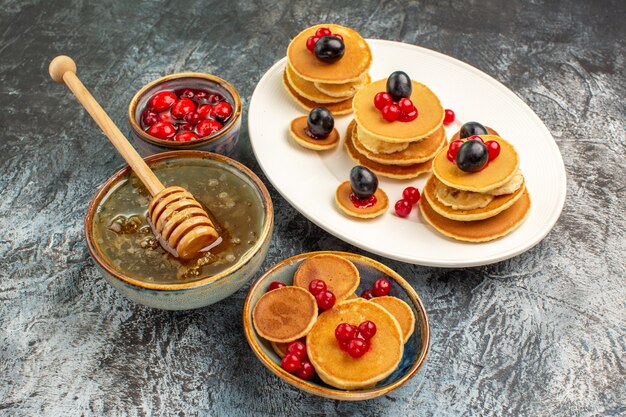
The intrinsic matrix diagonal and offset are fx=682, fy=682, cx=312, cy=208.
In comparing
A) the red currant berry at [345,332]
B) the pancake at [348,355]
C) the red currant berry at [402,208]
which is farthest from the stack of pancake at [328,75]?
the red currant berry at [345,332]

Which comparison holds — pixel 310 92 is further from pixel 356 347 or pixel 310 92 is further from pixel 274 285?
pixel 356 347

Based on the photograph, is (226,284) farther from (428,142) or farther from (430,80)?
(430,80)

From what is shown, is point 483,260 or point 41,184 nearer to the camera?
point 483,260

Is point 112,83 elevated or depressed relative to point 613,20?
elevated

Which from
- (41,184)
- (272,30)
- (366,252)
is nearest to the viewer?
(366,252)

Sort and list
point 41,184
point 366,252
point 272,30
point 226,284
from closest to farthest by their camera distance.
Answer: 1. point 226,284
2. point 366,252
3. point 41,184
4. point 272,30

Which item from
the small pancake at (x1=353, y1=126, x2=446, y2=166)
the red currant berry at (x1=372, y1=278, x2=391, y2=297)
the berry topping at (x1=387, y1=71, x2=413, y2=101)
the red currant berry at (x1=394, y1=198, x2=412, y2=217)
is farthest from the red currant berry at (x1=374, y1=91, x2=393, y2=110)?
the red currant berry at (x1=372, y1=278, x2=391, y2=297)

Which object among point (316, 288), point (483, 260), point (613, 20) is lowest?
point (613, 20)

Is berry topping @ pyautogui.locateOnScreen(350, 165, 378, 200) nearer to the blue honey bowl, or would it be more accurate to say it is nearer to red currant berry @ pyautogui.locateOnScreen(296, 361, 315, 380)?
the blue honey bowl

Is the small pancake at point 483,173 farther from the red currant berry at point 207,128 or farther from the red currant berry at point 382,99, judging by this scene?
the red currant berry at point 207,128

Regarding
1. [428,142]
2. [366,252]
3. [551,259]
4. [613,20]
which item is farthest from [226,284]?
[613,20]
